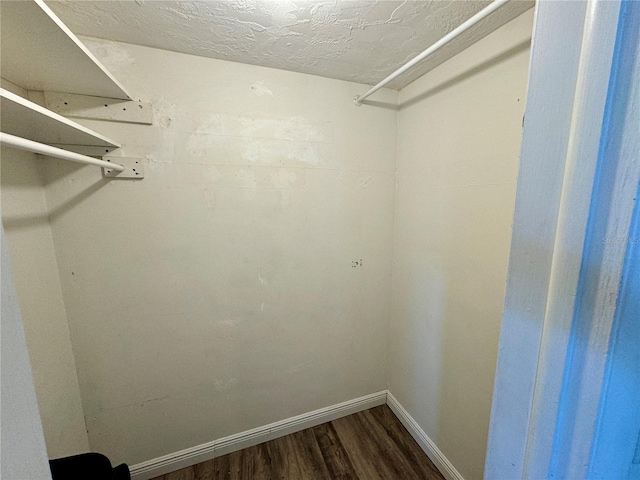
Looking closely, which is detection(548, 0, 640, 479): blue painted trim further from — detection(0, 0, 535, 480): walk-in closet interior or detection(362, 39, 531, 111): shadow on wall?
detection(362, 39, 531, 111): shadow on wall

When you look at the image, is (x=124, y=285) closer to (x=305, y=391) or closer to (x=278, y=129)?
(x=278, y=129)

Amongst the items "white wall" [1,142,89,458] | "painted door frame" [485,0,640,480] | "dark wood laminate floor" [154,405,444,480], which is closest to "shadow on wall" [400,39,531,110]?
"painted door frame" [485,0,640,480]

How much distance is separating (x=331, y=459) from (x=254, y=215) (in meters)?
1.59

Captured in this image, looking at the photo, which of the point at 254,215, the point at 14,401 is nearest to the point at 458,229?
the point at 254,215

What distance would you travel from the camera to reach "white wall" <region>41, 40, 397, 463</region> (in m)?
1.24

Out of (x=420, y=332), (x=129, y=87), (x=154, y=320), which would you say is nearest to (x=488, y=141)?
(x=420, y=332)

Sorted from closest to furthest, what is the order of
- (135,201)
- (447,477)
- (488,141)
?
(488,141), (135,201), (447,477)

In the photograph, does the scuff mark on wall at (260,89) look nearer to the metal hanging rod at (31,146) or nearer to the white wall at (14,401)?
the metal hanging rod at (31,146)

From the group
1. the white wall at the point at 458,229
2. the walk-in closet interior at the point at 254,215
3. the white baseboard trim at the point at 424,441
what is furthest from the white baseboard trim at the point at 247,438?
the white wall at the point at 458,229

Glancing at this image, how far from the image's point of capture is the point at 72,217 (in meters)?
1.18

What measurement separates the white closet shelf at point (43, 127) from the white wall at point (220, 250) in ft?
0.37

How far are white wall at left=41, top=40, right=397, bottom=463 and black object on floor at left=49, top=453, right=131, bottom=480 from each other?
479 mm

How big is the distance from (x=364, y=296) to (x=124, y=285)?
1461mm

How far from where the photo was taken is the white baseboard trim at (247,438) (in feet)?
4.64
